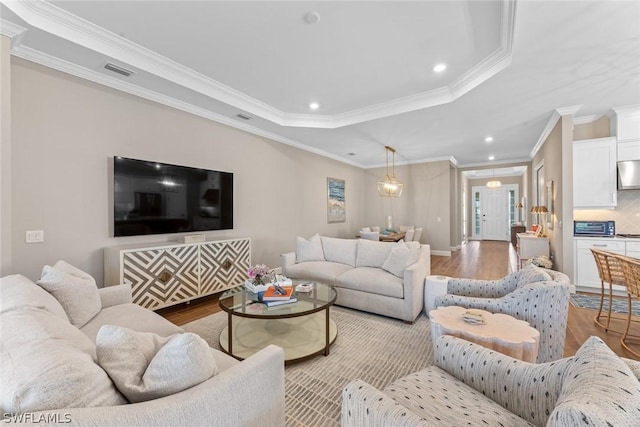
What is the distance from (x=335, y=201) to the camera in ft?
23.7

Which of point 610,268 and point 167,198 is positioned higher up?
point 167,198

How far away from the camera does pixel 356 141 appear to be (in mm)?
5742

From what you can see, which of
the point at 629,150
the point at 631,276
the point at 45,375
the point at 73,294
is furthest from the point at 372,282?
the point at 629,150

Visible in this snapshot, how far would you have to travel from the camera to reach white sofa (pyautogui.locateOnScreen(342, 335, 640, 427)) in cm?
69

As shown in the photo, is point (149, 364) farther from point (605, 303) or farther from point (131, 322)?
point (605, 303)

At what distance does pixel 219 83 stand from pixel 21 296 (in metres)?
2.95

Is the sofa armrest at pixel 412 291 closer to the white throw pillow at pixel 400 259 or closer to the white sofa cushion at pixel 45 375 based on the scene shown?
the white throw pillow at pixel 400 259

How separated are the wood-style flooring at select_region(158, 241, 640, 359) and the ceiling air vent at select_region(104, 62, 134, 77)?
283cm

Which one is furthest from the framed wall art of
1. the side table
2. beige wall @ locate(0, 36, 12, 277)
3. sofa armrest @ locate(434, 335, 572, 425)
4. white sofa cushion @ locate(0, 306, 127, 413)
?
white sofa cushion @ locate(0, 306, 127, 413)

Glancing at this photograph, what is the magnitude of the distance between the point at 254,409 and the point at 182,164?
11.4 feet

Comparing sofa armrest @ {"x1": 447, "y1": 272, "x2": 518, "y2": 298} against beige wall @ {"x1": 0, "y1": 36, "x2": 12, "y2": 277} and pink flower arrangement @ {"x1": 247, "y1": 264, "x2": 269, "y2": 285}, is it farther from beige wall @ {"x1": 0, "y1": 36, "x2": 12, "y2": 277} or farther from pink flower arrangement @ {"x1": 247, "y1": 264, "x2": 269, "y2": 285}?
beige wall @ {"x1": 0, "y1": 36, "x2": 12, "y2": 277}

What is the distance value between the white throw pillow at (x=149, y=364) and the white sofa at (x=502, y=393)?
585mm

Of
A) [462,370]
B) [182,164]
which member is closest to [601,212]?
[462,370]

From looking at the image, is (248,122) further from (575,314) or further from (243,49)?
(575,314)
